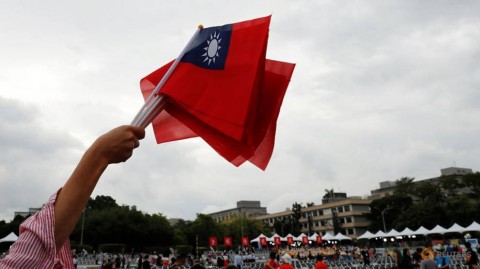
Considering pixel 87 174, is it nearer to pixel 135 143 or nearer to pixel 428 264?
pixel 135 143

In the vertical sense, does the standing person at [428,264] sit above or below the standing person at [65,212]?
below

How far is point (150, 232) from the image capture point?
52719 mm

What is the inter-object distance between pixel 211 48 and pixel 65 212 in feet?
3.66

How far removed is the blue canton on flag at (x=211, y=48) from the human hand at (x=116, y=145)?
0.67 meters

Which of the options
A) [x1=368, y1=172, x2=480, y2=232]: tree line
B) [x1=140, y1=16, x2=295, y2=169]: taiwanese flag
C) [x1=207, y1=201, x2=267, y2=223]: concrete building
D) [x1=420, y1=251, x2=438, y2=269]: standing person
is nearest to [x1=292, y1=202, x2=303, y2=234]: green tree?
[x1=368, y1=172, x2=480, y2=232]: tree line

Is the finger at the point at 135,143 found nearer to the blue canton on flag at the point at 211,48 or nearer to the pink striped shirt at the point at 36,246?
the pink striped shirt at the point at 36,246

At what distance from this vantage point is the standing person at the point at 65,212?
105 cm

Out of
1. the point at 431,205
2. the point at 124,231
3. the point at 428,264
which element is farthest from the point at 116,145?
the point at 431,205

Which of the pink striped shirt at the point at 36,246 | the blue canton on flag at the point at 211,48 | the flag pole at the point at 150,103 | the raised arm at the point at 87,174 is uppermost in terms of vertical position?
the blue canton on flag at the point at 211,48

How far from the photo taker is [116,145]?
1238 mm

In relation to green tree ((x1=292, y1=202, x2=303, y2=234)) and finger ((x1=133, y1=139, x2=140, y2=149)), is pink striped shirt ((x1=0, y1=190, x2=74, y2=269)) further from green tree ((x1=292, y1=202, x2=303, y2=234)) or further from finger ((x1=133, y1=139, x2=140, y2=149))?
green tree ((x1=292, y1=202, x2=303, y2=234))

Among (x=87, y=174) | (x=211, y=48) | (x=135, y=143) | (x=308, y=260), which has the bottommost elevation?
(x=308, y=260)

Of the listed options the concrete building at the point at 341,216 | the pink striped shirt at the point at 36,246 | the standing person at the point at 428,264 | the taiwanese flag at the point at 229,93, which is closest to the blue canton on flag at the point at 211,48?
the taiwanese flag at the point at 229,93

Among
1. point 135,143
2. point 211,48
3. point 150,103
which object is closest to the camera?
point 135,143
